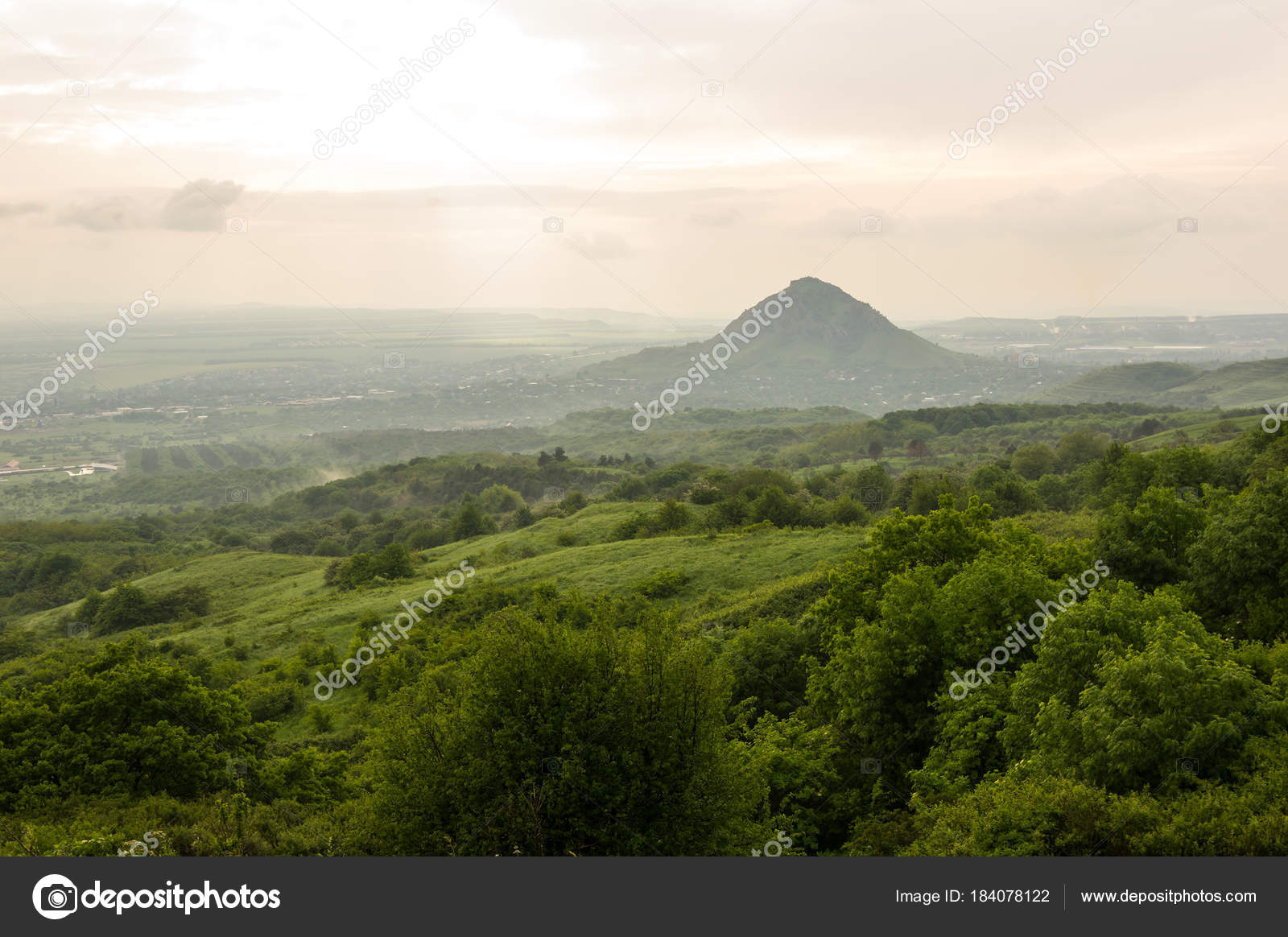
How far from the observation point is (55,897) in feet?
39.5

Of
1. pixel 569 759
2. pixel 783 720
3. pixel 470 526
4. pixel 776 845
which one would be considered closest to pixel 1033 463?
pixel 470 526

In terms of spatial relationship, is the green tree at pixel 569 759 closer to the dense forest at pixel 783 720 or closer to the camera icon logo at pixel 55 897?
the dense forest at pixel 783 720

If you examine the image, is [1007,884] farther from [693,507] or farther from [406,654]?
[693,507]

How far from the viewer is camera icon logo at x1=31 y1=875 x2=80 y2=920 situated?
11992 mm

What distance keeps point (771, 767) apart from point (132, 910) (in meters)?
17.7

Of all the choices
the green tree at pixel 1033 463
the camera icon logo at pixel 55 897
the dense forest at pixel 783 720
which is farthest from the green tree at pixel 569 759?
the green tree at pixel 1033 463

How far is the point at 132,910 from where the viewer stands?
12.2 m

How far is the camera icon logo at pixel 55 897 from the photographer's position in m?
12.0

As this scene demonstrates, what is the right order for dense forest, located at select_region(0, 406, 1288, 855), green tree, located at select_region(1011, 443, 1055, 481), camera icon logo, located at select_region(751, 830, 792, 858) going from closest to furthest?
1. dense forest, located at select_region(0, 406, 1288, 855)
2. camera icon logo, located at select_region(751, 830, 792, 858)
3. green tree, located at select_region(1011, 443, 1055, 481)

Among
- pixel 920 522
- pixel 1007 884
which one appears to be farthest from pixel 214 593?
pixel 1007 884

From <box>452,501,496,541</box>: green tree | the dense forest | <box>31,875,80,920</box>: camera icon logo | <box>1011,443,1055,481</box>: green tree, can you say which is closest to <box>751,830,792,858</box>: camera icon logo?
the dense forest

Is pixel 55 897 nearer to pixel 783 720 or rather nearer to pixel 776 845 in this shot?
pixel 776 845

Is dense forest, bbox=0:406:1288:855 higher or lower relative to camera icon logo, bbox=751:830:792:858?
higher

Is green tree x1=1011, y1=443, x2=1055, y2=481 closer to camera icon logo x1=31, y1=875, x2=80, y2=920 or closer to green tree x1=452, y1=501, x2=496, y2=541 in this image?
green tree x1=452, y1=501, x2=496, y2=541
